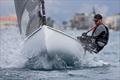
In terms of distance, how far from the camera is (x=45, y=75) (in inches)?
588

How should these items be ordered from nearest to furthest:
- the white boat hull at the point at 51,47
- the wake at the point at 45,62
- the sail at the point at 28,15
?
1. the white boat hull at the point at 51,47
2. the wake at the point at 45,62
3. the sail at the point at 28,15

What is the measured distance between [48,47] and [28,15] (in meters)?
2.85

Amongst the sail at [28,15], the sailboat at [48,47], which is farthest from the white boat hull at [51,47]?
the sail at [28,15]

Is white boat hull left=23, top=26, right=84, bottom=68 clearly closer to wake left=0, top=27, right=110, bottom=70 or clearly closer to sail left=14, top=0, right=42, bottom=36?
wake left=0, top=27, right=110, bottom=70

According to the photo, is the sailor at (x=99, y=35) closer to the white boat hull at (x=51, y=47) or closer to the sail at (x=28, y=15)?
the white boat hull at (x=51, y=47)

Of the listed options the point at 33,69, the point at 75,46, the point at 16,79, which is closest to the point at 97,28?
the point at 75,46

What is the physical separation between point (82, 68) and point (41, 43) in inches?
67.4

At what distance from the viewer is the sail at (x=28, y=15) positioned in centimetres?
1789

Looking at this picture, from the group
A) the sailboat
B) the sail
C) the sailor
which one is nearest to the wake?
the sailboat

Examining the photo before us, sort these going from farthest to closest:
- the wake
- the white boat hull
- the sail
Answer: the sail
the wake
the white boat hull

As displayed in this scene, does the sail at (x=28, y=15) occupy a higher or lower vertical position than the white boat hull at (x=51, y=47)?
higher

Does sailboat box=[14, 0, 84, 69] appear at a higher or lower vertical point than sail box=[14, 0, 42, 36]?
lower

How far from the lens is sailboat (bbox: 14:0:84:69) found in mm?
16750

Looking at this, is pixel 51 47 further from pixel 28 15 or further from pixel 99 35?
pixel 28 15
